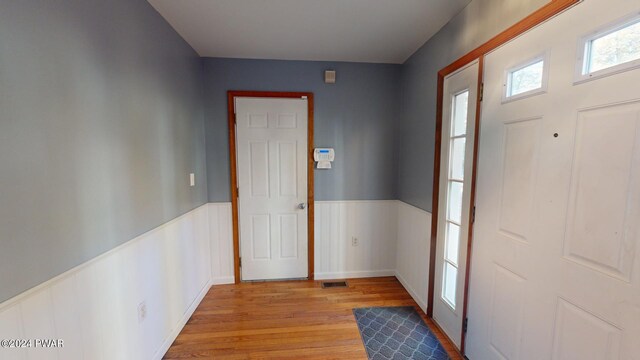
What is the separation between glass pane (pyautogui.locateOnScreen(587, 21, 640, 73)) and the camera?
2.89ft

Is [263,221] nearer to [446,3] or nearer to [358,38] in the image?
[358,38]

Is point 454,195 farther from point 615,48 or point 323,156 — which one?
point 323,156

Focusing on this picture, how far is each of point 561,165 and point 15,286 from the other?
2263mm

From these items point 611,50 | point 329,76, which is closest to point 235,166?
point 329,76

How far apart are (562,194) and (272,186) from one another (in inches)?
94.9

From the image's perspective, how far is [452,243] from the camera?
1.99 metres

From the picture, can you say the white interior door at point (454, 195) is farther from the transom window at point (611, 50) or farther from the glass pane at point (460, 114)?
the transom window at point (611, 50)

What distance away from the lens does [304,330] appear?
81.7 inches

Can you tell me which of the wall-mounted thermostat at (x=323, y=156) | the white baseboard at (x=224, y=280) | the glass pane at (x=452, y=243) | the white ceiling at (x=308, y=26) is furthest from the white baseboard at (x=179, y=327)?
the white ceiling at (x=308, y=26)

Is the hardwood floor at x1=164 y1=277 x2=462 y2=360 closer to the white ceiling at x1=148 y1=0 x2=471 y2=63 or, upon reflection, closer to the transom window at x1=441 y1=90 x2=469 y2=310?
the transom window at x1=441 y1=90 x2=469 y2=310

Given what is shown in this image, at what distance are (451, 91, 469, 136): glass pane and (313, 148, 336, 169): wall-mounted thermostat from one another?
1.29 m

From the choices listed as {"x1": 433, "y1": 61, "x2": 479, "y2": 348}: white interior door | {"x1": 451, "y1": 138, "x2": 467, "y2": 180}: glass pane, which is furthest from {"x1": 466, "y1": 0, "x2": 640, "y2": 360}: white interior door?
{"x1": 451, "y1": 138, "x2": 467, "y2": 180}: glass pane

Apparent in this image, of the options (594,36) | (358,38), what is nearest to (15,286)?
(594,36)

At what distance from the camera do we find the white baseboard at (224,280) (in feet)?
9.28
